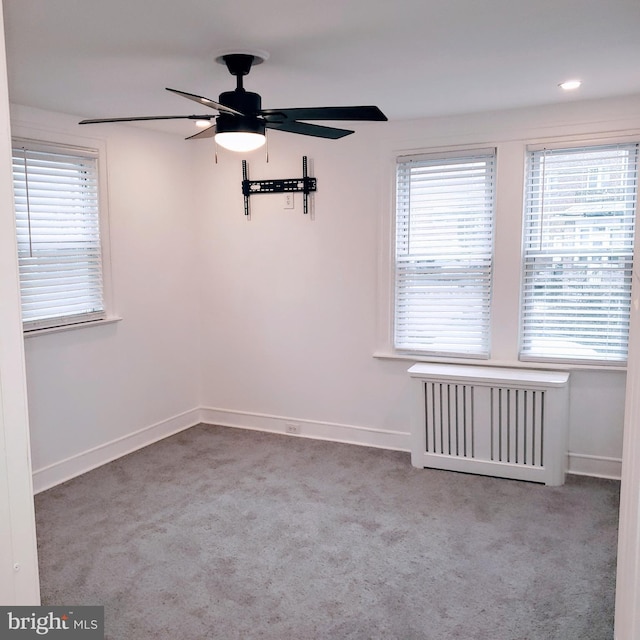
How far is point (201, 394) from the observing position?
5301mm

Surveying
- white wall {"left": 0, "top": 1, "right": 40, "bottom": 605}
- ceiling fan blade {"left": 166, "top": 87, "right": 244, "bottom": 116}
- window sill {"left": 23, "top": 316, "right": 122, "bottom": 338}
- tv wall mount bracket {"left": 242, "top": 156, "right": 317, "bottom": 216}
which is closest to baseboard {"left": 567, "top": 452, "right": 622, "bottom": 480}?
tv wall mount bracket {"left": 242, "top": 156, "right": 317, "bottom": 216}

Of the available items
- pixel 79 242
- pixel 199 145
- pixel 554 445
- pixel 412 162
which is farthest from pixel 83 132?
pixel 554 445

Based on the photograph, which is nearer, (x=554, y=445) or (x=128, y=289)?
(x=554, y=445)

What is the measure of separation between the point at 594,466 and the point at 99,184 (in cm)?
389

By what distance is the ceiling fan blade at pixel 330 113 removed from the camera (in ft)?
7.86

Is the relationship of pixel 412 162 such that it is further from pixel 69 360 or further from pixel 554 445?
pixel 69 360

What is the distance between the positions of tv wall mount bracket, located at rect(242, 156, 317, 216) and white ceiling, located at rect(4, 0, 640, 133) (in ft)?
2.98

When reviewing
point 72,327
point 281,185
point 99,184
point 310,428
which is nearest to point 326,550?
point 310,428

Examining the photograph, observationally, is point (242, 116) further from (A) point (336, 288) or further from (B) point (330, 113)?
(A) point (336, 288)

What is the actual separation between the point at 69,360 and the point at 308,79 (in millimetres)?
2420

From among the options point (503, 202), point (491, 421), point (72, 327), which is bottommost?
point (491, 421)

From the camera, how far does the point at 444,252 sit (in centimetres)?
432

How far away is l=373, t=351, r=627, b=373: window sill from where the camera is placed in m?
3.94

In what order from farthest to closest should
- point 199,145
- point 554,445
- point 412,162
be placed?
1. point 199,145
2. point 412,162
3. point 554,445
